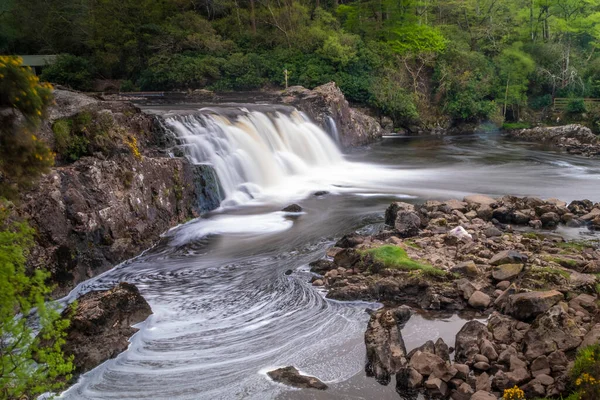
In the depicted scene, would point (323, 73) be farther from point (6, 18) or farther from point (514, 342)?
point (514, 342)

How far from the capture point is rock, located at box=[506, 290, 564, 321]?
8781 mm

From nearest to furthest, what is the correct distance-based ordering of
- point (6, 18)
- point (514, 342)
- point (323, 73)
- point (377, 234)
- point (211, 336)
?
point (514, 342) → point (211, 336) → point (377, 234) → point (323, 73) → point (6, 18)

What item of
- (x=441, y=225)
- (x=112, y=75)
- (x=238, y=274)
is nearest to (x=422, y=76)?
(x=112, y=75)

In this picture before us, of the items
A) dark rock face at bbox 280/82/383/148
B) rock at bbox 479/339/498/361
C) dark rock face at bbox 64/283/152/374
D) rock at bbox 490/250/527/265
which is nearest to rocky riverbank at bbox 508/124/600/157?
dark rock face at bbox 280/82/383/148

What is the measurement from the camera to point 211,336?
9.26 meters

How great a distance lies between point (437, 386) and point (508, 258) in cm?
493

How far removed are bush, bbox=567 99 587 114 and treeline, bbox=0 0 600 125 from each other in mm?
123

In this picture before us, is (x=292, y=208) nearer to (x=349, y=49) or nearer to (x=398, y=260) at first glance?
(x=398, y=260)

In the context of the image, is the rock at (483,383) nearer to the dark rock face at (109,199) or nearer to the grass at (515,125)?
the dark rock face at (109,199)

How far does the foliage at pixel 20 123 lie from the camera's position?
218 inches

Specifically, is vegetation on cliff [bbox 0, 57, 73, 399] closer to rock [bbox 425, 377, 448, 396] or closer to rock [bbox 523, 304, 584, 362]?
rock [bbox 425, 377, 448, 396]

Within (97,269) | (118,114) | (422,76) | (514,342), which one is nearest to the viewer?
(514,342)

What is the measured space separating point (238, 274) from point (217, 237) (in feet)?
9.47

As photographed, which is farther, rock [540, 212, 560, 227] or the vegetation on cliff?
rock [540, 212, 560, 227]
